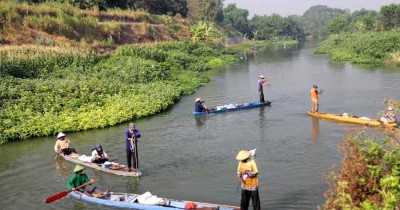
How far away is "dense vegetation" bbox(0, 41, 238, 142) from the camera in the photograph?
24.5 metres

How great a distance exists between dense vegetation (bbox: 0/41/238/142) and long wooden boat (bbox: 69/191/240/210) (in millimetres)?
10337

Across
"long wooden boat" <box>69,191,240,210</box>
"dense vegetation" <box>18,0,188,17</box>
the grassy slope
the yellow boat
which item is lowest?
"long wooden boat" <box>69,191,240,210</box>

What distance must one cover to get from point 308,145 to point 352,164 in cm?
1101

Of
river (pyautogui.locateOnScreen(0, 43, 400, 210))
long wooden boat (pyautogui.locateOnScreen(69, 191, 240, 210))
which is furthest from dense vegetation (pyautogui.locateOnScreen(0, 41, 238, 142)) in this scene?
long wooden boat (pyautogui.locateOnScreen(69, 191, 240, 210))

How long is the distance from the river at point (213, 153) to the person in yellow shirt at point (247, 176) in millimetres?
2025

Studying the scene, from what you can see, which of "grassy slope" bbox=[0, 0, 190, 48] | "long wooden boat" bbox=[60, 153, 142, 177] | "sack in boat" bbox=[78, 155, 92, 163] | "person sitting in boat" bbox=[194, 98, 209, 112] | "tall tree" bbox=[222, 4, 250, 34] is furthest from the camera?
"tall tree" bbox=[222, 4, 250, 34]

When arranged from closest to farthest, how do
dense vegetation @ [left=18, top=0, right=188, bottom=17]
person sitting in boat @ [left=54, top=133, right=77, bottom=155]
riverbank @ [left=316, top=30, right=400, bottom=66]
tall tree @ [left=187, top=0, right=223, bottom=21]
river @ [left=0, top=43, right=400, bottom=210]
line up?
river @ [left=0, top=43, right=400, bottom=210], person sitting in boat @ [left=54, top=133, right=77, bottom=155], riverbank @ [left=316, top=30, right=400, bottom=66], dense vegetation @ [left=18, top=0, right=188, bottom=17], tall tree @ [left=187, top=0, right=223, bottom=21]

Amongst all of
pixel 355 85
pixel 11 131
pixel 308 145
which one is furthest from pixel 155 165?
pixel 355 85

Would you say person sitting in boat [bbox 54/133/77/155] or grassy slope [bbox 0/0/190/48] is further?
grassy slope [bbox 0/0/190/48]

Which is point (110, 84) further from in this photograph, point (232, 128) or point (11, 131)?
point (232, 128)

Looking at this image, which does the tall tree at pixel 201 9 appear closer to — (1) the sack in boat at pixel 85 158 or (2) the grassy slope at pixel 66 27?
(2) the grassy slope at pixel 66 27

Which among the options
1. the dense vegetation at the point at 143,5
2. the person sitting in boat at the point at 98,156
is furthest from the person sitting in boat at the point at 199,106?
the dense vegetation at the point at 143,5

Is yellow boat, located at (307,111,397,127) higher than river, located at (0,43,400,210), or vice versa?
yellow boat, located at (307,111,397,127)

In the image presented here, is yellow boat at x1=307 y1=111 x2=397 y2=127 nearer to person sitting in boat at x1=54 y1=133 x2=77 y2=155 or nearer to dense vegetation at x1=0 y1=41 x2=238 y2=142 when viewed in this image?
dense vegetation at x1=0 y1=41 x2=238 y2=142
